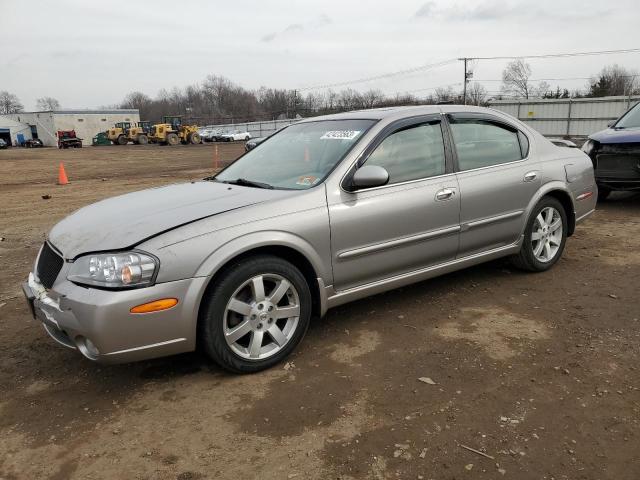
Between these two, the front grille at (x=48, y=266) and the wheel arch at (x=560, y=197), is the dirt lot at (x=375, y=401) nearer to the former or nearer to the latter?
the front grille at (x=48, y=266)

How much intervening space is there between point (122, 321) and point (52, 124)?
236ft

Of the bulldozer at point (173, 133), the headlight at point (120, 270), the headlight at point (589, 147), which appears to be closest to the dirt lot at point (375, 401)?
the headlight at point (120, 270)

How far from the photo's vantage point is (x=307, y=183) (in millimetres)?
3631

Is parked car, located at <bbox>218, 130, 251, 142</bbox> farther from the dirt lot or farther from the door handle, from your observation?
the door handle

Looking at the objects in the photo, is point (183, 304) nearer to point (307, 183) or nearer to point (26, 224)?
point (307, 183)

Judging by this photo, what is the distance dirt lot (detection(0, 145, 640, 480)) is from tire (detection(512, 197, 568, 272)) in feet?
1.48

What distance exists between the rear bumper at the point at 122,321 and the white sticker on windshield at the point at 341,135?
1.62m

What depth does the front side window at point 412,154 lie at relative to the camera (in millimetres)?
3865

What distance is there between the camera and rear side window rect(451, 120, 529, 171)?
432 centimetres

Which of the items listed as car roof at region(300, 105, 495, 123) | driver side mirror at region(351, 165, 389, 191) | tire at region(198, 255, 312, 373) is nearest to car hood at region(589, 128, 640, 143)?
car roof at region(300, 105, 495, 123)

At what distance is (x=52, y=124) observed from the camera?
65.2 metres

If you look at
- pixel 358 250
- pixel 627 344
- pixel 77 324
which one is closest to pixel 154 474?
pixel 77 324

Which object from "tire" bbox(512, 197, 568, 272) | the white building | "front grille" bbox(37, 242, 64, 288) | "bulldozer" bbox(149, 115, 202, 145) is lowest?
"tire" bbox(512, 197, 568, 272)

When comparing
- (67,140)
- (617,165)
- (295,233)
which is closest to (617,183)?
(617,165)
